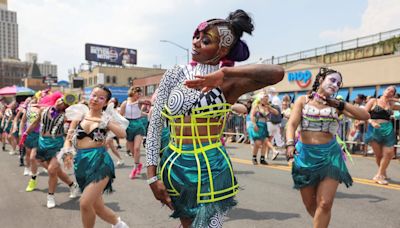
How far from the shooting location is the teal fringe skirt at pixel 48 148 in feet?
21.1

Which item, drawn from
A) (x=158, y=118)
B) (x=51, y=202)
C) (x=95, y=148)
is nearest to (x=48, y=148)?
(x=51, y=202)

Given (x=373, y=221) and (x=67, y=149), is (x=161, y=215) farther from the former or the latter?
(x=373, y=221)

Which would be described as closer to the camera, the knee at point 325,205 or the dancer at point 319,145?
the knee at point 325,205

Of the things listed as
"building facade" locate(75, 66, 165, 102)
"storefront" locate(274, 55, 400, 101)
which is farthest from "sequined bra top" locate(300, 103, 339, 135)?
"building facade" locate(75, 66, 165, 102)

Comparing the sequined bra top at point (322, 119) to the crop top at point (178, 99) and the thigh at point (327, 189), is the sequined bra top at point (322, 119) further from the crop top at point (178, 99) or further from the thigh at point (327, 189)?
the crop top at point (178, 99)

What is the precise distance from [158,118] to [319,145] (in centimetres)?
230

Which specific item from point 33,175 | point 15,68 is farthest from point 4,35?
point 33,175

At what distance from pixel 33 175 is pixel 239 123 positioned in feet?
35.5

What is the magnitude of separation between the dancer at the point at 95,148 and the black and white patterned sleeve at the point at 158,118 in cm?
212

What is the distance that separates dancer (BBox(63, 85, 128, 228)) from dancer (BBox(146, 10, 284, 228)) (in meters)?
2.15

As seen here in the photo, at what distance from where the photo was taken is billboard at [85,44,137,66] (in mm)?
68812

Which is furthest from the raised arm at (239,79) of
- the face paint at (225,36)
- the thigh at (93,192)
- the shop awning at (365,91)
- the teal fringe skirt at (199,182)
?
the shop awning at (365,91)

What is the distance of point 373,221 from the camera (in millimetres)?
4914

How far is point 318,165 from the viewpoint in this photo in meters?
3.88
